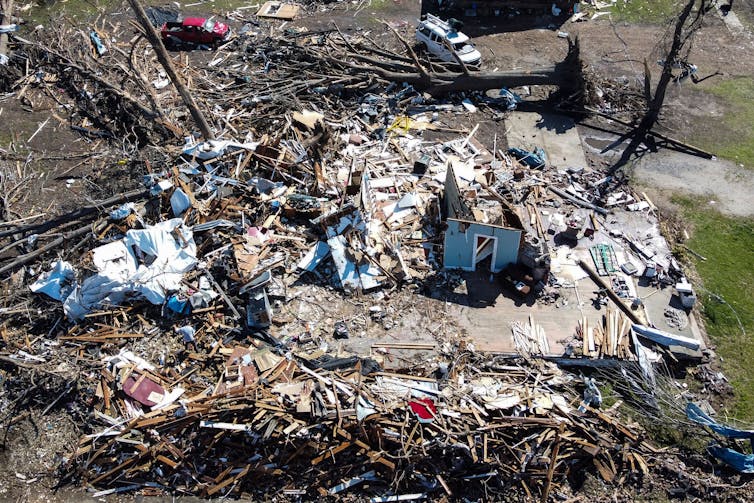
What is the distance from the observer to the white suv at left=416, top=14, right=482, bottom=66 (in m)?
19.8

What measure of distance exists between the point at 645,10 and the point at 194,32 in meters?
18.1

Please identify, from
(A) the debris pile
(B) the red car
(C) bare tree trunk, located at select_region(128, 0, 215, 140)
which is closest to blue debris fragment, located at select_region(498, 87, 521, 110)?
(C) bare tree trunk, located at select_region(128, 0, 215, 140)

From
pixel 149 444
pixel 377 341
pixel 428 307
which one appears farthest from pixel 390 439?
pixel 149 444

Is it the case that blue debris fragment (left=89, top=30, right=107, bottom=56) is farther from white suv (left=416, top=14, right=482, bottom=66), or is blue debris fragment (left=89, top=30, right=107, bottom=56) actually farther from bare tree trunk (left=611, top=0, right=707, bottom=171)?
bare tree trunk (left=611, top=0, right=707, bottom=171)

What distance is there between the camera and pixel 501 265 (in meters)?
14.0

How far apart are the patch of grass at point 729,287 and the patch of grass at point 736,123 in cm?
281

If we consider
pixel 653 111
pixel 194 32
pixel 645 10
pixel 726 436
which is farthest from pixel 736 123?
pixel 194 32

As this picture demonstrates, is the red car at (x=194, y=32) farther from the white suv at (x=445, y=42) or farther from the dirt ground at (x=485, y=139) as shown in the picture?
the white suv at (x=445, y=42)

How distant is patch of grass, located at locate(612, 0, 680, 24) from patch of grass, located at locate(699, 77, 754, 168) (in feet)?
15.0

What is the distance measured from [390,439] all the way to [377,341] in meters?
2.33

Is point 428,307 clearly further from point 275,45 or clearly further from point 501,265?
point 275,45

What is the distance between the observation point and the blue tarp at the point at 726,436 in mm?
10984

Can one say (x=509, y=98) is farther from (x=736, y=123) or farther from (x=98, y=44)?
(x=98, y=44)

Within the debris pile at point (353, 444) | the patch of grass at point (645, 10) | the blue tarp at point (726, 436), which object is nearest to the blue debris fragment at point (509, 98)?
the patch of grass at point (645, 10)
